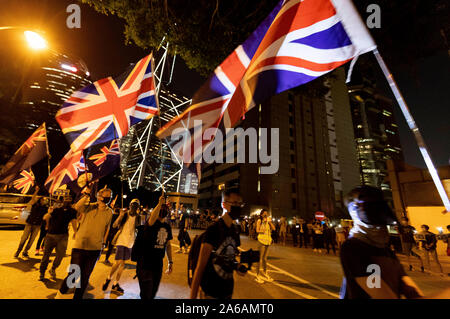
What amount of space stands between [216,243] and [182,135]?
244 cm

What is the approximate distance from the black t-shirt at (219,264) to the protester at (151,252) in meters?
1.23

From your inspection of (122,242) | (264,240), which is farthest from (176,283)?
(264,240)

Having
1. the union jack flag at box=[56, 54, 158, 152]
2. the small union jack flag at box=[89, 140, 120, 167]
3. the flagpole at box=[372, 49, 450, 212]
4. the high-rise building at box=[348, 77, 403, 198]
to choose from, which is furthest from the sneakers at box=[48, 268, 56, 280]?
the high-rise building at box=[348, 77, 403, 198]

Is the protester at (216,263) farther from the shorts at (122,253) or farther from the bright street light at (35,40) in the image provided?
the bright street light at (35,40)

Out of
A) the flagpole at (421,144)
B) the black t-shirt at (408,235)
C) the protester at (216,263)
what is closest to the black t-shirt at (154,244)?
the protester at (216,263)

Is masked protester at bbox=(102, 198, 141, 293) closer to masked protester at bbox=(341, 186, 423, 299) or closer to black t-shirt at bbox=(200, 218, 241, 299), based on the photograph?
black t-shirt at bbox=(200, 218, 241, 299)

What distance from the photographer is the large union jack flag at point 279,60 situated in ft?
8.57

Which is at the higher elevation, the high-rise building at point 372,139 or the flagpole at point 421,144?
the high-rise building at point 372,139

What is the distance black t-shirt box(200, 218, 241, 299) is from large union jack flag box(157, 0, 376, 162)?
1856mm

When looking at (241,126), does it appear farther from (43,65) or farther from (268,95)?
(43,65)

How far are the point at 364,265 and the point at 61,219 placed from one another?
608 cm

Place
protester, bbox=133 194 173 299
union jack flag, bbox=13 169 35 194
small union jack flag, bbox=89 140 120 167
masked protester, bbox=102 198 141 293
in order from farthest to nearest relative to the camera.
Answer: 1. union jack flag, bbox=13 169 35 194
2. small union jack flag, bbox=89 140 120 167
3. masked protester, bbox=102 198 141 293
4. protester, bbox=133 194 173 299

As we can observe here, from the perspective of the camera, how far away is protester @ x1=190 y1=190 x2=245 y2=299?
2086 millimetres
